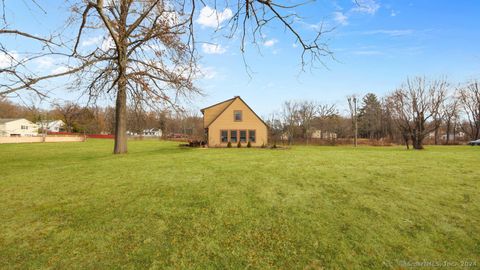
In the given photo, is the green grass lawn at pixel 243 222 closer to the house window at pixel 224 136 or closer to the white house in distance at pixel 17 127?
the house window at pixel 224 136

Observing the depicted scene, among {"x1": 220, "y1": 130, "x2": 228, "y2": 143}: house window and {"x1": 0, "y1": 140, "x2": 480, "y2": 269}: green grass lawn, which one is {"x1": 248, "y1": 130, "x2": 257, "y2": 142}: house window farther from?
{"x1": 0, "y1": 140, "x2": 480, "y2": 269}: green grass lawn

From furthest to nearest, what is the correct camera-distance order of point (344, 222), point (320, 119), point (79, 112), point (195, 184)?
point (320, 119) < point (79, 112) < point (195, 184) < point (344, 222)

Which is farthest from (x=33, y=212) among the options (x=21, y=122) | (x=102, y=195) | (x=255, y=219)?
(x=21, y=122)

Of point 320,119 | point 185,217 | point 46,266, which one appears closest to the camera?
point 46,266

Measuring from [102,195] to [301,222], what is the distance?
17.0ft

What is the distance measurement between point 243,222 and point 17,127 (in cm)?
8049

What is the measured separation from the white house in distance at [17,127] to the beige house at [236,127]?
52.9 m

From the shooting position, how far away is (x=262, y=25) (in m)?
3.84

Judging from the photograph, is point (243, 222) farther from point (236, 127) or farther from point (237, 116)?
point (237, 116)

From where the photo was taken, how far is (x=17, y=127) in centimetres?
6344

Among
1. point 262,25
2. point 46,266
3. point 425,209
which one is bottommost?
point 46,266

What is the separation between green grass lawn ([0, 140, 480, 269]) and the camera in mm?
3980

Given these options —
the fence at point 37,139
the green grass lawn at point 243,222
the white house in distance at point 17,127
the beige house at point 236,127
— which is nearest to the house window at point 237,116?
the beige house at point 236,127

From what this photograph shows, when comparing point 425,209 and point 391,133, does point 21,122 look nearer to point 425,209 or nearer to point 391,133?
point 425,209
